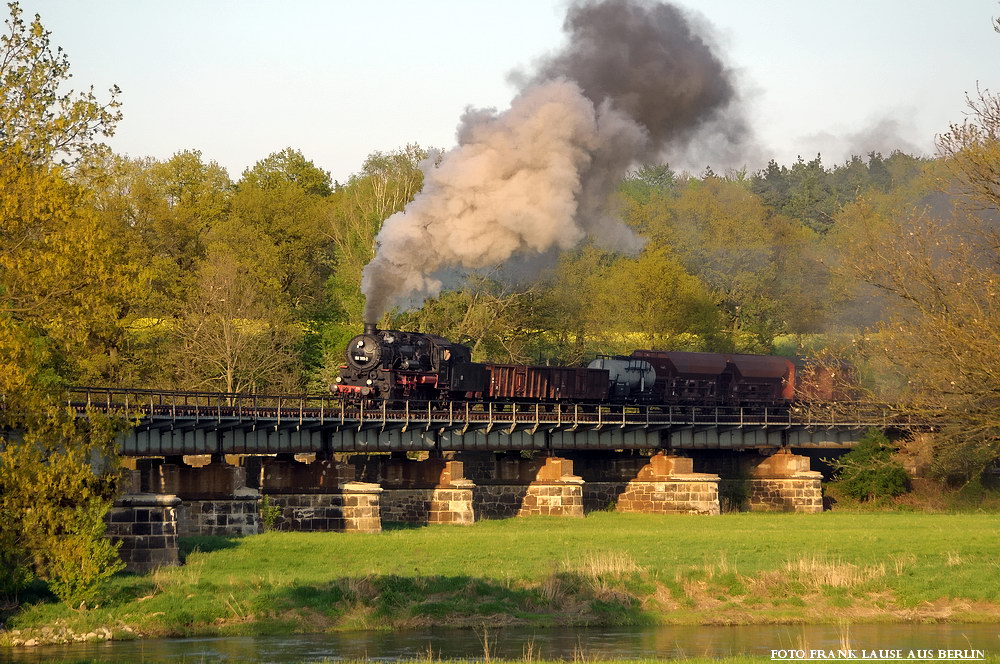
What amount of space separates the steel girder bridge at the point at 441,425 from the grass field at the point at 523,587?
16.1 ft

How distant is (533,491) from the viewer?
68938 mm

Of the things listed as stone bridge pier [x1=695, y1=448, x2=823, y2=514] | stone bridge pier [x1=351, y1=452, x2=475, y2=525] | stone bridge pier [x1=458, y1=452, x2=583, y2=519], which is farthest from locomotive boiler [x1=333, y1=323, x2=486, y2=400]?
stone bridge pier [x1=695, y1=448, x2=823, y2=514]

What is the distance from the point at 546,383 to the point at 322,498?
59.4ft

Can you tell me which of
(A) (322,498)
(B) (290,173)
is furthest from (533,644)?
(B) (290,173)

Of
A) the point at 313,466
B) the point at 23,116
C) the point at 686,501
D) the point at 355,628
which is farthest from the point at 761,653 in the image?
the point at 686,501

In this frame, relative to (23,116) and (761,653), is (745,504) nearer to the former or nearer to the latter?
(761,653)

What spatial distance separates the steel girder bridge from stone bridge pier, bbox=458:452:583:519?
1.55 meters

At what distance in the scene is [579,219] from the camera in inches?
2608

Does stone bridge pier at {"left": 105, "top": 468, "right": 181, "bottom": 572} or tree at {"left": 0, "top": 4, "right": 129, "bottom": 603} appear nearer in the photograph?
→ tree at {"left": 0, "top": 4, "right": 129, "bottom": 603}

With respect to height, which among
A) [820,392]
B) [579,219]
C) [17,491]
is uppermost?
[579,219]

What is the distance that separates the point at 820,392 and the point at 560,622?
5223cm

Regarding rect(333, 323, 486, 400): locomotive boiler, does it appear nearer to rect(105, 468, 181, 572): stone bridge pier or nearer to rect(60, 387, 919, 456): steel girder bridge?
rect(60, 387, 919, 456): steel girder bridge

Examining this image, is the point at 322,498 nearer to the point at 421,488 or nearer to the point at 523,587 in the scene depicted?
the point at 421,488

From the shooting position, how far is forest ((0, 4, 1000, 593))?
107ft
